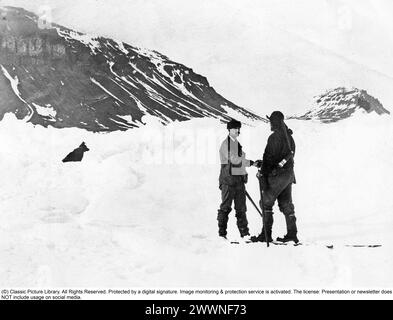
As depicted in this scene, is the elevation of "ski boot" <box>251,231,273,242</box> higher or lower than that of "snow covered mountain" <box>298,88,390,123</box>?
lower

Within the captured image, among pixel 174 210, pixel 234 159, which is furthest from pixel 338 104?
pixel 174 210

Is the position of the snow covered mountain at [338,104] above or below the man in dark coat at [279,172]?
above

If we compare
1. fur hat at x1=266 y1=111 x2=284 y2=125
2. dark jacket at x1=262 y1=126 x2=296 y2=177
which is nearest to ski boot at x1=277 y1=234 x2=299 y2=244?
dark jacket at x1=262 y1=126 x2=296 y2=177

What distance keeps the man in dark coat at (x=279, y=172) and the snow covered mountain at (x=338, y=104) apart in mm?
2813

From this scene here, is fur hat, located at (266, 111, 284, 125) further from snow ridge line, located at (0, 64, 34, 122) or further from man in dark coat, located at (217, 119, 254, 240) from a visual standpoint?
snow ridge line, located at (0, 64, 34, 122)

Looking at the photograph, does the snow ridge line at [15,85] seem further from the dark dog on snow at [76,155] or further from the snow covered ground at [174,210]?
the dark dog on snow at [76,155]

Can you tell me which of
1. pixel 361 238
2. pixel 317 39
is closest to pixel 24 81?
pixel 317 39

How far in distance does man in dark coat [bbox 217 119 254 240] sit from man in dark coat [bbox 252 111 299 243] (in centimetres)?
26

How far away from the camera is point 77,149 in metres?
7.28

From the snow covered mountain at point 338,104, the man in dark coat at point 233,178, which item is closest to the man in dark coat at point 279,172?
the man in dark coat at point 233,178

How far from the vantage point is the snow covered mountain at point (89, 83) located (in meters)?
7.57

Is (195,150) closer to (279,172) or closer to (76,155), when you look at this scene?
(76,155)

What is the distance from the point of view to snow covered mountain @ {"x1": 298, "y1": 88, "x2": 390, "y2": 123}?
819 cm

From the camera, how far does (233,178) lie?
5730 millimetres
